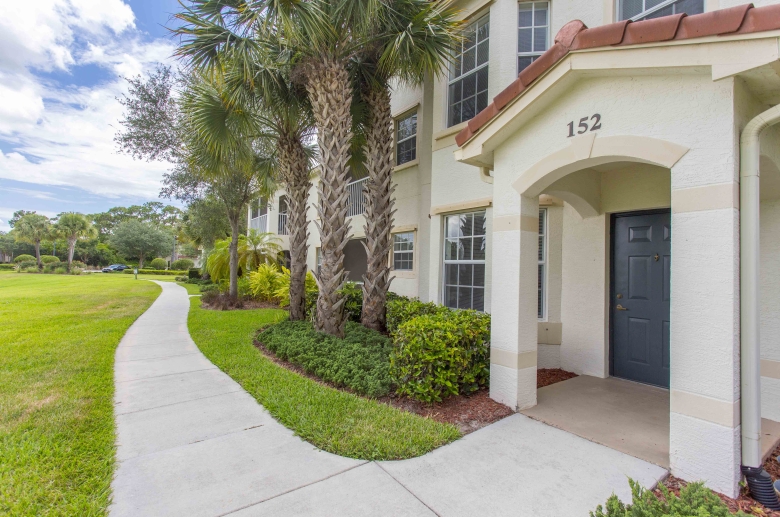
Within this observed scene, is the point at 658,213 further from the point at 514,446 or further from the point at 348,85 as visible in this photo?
the point at 348,85

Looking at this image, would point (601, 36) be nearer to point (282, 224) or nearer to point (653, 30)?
point (653, 30)

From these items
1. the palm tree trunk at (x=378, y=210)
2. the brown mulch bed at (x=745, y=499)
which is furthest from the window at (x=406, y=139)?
the brown mulch bed at (x=745, y=499)

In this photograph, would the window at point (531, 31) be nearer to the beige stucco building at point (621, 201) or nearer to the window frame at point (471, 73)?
the beige stucco building at point (621, 201)

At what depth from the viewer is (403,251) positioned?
411 inches

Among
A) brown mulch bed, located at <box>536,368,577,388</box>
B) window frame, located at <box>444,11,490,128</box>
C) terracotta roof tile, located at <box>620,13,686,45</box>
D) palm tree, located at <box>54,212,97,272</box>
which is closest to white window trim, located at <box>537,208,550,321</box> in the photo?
brown mulch bed, located at <box>536,368,577,388</box>

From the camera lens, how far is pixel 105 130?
44.7 feet

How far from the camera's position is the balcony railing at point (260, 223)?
23.4 m

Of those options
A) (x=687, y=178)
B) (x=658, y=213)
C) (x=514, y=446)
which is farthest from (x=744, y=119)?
(x=514, y=446)

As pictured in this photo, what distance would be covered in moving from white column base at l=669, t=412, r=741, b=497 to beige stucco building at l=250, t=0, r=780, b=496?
0.01 metres

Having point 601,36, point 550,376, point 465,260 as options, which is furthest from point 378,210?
point 601,36

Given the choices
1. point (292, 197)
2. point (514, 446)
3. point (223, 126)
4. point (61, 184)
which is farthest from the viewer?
point (61, 184)

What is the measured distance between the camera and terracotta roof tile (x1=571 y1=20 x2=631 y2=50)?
3633mm

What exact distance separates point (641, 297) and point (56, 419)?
26.9 ft

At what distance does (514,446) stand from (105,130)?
55.6 feet
